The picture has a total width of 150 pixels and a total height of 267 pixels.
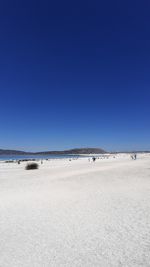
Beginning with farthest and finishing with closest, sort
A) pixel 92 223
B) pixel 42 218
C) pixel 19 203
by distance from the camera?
1. pixel 19 203
2. pixel 42 218
3. pixel 92 223

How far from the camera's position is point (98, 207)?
29.9ft

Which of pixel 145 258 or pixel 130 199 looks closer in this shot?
pixel 145 258

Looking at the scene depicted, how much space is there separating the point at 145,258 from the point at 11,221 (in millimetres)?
4458

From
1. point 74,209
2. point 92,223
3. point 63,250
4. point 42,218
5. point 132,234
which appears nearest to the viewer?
point 63,250

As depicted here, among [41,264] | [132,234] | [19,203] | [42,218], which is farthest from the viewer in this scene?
[19,203]

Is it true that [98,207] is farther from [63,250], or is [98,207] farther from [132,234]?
[63,250]

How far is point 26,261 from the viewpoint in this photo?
469cm

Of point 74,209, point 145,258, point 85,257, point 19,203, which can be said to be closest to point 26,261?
point 85,257

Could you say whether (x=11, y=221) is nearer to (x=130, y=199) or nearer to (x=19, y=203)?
(x=19, y=203)

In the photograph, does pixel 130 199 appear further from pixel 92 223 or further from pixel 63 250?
pixel 63 250

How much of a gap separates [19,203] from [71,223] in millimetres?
3854

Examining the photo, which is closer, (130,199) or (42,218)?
(42,218)

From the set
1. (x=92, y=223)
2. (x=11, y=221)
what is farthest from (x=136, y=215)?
(x=11, y=221)

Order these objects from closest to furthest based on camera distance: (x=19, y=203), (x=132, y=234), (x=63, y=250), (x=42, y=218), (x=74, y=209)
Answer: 1. (x=63, y=250)
2. (x=132, y=234)
3. (x=42, y=218)
4. (x=74, y=209)
5. (x=19, y=203)
